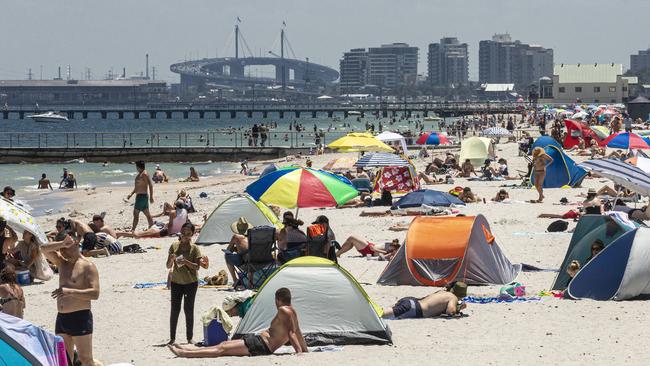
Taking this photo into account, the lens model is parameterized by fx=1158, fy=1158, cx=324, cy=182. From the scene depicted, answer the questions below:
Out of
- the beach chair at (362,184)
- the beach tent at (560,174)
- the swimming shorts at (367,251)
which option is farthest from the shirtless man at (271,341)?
the beach tent at (560,174)

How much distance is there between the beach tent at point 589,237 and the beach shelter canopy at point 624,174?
1659 millimetres

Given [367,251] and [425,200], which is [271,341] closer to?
[367,251]

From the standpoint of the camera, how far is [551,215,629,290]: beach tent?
13000mm

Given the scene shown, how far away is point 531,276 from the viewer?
1402 centimetres

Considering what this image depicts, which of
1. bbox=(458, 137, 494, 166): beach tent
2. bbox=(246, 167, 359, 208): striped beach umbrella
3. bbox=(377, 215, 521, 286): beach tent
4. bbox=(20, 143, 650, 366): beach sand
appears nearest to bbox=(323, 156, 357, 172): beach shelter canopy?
bbox=(458, 137, 494, 166): beach tent

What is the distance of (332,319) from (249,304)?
0.86 metres

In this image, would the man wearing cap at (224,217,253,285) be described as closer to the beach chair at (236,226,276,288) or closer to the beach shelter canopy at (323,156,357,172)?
the beach chair at (236,226,276,288)

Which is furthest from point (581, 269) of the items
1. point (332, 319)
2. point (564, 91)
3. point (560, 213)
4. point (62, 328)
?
point (564, 91)

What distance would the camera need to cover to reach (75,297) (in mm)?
8758

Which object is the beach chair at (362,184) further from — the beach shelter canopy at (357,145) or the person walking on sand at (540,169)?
the person walking on sand at (540,169)

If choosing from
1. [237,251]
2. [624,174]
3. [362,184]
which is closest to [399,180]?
[362,184]

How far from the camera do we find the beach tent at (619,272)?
39.9 feet

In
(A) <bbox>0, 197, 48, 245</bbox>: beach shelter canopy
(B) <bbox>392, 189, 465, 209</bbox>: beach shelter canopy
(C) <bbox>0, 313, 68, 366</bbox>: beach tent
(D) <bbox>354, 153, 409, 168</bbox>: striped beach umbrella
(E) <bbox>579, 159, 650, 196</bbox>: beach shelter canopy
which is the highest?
(E) <bbox>579, 159, 650, 196</bbox>: beach shelter canopy

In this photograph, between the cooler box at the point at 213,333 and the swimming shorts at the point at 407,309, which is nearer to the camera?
the cooler box at the point at 213,333
